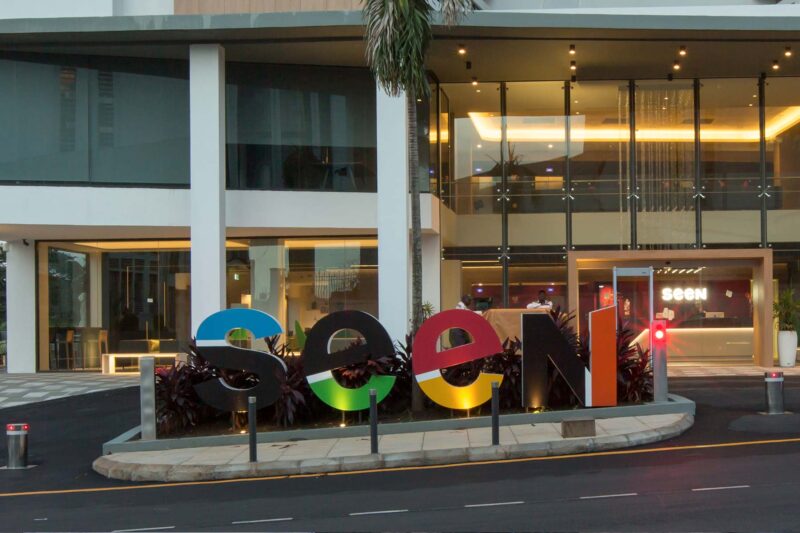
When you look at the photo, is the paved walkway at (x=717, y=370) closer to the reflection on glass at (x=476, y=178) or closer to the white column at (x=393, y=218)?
the reflection on glass at (x=476, y=178)

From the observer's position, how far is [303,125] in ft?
79.0

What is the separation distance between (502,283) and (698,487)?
16.6 meters

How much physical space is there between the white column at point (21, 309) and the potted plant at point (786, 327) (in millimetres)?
22934

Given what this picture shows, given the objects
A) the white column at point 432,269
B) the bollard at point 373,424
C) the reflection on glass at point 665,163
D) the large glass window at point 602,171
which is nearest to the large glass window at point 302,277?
the white column at point 432,269

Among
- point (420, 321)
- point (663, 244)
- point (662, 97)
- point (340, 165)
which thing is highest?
point (662, 97)

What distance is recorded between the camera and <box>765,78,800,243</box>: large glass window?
82.9 ft

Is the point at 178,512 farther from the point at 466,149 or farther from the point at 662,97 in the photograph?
the point at 662,97

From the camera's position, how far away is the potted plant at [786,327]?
24.2 metres

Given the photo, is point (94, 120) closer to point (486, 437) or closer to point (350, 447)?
point (350, 447)

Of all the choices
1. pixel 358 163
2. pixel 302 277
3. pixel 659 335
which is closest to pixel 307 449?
pixel 659 335

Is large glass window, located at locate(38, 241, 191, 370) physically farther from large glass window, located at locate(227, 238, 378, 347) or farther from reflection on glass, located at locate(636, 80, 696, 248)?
reflection on glass, located at locate(636, 80, 696, 248)

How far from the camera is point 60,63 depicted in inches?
923

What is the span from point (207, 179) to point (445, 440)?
11899mm

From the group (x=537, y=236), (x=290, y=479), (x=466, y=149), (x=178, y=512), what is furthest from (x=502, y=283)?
(x=178, y=512)
